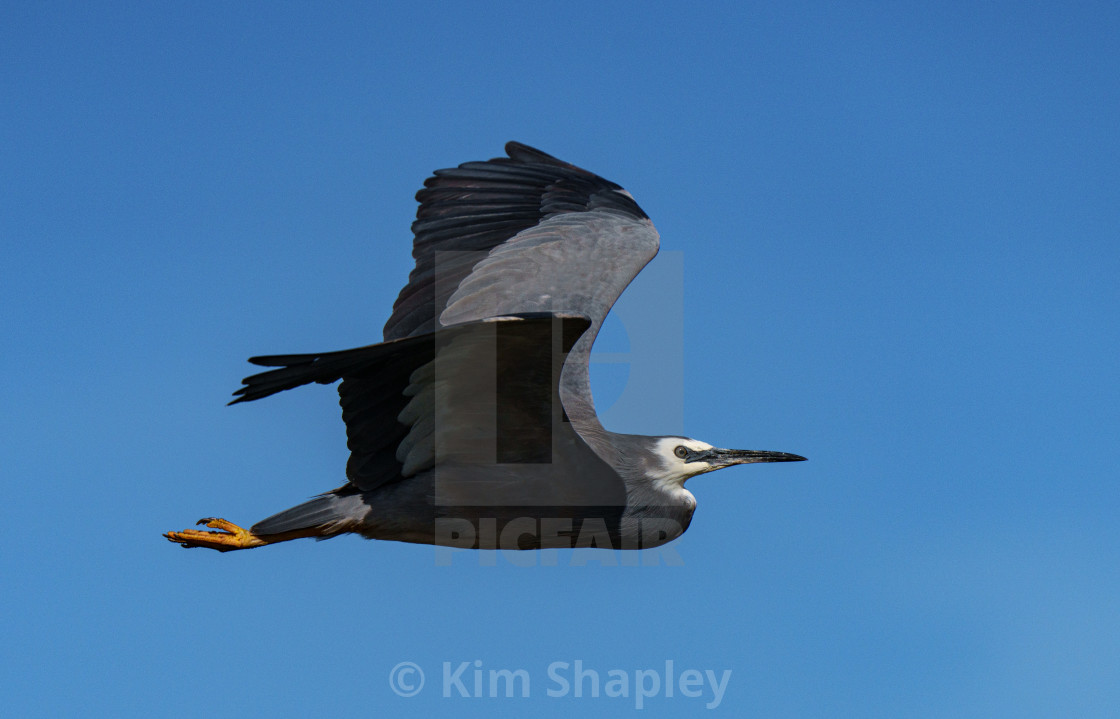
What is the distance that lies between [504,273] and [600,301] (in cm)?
81

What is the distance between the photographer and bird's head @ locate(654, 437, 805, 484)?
8516mm

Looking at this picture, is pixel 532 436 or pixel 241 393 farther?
pixel 532 436

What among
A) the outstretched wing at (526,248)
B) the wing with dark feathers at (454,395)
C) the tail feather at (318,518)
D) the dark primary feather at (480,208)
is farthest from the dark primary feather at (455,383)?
the dark primary feather at (480,208)

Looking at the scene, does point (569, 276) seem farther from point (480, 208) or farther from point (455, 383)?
point (455, 383)

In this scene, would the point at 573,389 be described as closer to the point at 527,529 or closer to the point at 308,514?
the point at 527,529

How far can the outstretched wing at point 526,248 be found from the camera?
8.95 m

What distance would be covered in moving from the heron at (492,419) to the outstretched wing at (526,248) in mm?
18

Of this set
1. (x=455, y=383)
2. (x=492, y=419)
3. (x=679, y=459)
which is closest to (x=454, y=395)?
(x=455, y=383)

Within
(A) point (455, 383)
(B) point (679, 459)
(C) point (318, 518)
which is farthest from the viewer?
(B) point (679, 459)

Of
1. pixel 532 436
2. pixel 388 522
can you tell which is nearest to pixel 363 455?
pixel 388 522

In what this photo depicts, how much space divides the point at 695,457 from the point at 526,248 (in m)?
2.30

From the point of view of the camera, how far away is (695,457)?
8680 millimetres

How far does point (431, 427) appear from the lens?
7758 mm

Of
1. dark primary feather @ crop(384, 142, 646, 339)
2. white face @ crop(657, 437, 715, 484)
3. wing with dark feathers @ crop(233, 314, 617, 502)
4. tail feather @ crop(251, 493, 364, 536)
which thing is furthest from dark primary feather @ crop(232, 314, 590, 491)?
dark primary feather @ crop(384, 142, 646, 339)
